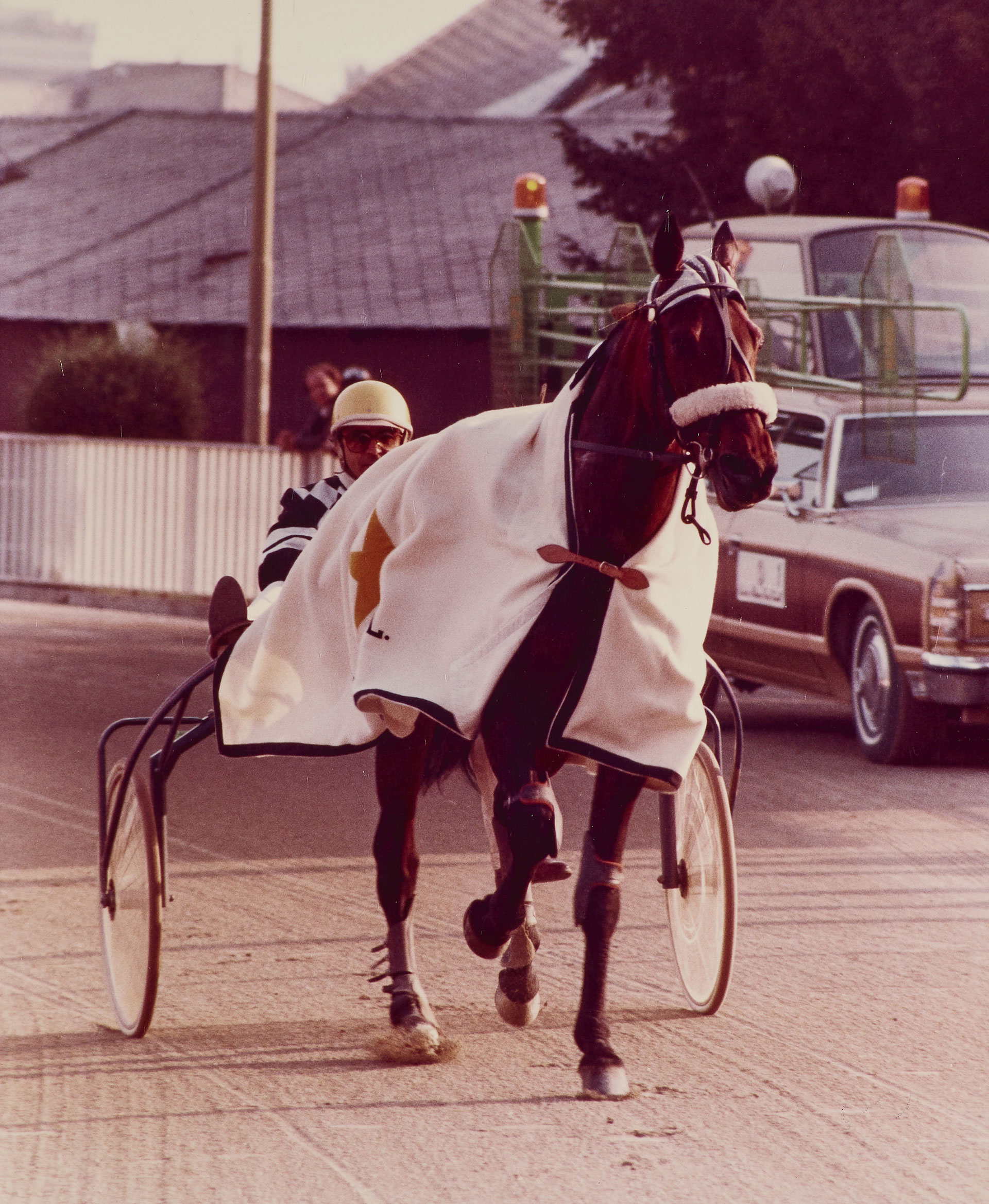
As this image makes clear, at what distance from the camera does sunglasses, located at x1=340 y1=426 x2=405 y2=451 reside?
21.9 ft

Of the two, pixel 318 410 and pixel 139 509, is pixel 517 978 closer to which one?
pixel 318 410

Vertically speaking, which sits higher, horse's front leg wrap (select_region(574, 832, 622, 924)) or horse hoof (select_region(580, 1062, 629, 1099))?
horse's front leg wrap (select_region(574, 832, 622, 924))

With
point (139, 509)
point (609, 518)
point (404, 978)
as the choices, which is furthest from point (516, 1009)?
point (139, 509)

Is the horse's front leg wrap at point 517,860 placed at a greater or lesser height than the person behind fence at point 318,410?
lesser

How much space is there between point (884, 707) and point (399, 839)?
17.1ft

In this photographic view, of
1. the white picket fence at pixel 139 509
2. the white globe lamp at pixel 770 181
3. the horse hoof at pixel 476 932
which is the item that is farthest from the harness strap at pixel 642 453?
the white picket fence at pixel 139 509

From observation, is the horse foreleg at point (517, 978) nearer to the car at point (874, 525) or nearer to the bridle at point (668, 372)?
the bridle at point (668, 372)

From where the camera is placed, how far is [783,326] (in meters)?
13.8

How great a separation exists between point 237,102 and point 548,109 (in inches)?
595

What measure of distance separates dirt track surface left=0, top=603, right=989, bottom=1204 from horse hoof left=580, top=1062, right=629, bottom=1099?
0.06m

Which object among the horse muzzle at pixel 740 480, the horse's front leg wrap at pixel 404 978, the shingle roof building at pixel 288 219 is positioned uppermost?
the shingle roof building at pixel 288 219

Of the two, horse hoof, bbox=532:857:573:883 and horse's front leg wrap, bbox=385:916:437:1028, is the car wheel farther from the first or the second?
horse hoof, bbox=532:857:573:883

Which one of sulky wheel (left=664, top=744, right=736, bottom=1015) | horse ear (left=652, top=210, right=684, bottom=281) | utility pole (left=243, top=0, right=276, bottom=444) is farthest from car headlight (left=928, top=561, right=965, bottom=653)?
utility pole (left=243, top=0, right=276, bottom=444)

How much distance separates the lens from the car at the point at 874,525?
→ 1028 cm
